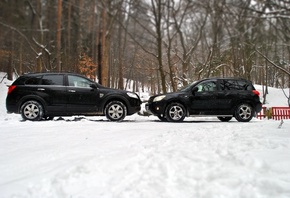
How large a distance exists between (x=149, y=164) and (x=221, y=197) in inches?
46.0

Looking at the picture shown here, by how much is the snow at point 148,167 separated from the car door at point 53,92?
12.1 ft

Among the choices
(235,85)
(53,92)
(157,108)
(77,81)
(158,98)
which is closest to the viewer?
(53,92)

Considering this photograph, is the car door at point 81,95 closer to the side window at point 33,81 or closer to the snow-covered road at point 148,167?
the side window at point 33,81

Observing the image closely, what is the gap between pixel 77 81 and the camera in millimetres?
9219

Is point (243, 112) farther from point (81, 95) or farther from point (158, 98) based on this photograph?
point (81, 95)

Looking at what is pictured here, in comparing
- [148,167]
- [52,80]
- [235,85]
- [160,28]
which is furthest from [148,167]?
[160,28]

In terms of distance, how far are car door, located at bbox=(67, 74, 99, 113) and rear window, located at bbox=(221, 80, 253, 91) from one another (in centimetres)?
464

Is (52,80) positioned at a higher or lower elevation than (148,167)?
higher

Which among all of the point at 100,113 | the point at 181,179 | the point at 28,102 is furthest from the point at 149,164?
the point at 28,102

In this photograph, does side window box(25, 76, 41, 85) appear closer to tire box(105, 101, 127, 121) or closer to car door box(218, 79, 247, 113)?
tire box(105, 101, 127, 121)

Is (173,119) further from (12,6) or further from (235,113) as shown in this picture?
(12,6)

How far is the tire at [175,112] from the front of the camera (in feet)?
30.9

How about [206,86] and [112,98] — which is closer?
[112,98]

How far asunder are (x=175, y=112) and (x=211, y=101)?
1367 mm
